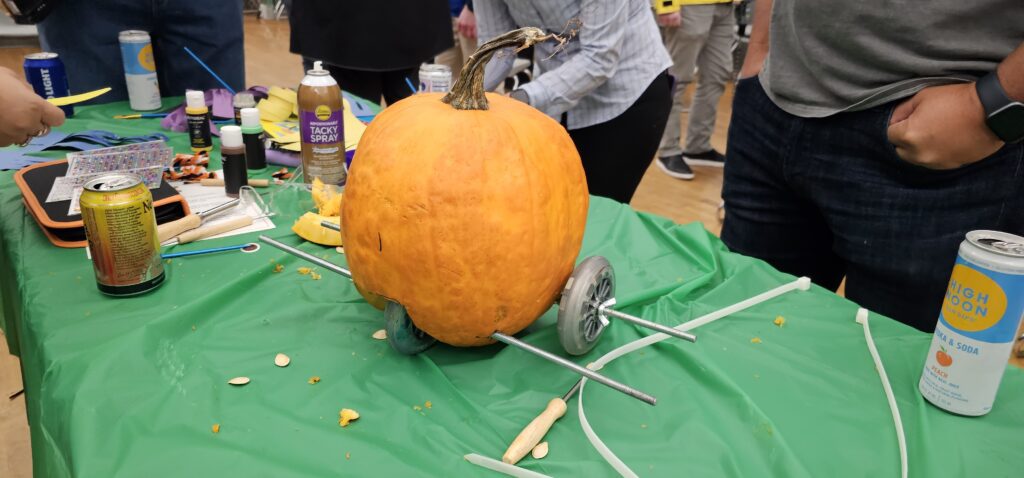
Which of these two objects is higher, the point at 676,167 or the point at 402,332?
the point at 402,332

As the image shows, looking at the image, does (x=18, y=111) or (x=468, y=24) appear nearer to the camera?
(x=18, y=111)

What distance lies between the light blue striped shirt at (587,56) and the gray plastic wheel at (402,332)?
0.86m

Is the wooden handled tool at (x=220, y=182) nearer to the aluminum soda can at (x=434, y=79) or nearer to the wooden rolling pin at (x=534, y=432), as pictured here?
the aluminum soda can at (x=434, y=79)

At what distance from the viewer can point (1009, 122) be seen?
2.74 feet

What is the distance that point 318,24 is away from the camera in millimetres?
2125

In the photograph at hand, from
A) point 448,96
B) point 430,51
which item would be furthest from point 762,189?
point 430,51

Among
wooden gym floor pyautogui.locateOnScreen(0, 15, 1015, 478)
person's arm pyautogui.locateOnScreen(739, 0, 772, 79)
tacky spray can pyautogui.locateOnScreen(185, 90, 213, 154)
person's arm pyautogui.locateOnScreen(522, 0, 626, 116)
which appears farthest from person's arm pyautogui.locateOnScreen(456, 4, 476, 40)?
person's arm pyautogui.locateOnScreen(739, 0, 772, 79)

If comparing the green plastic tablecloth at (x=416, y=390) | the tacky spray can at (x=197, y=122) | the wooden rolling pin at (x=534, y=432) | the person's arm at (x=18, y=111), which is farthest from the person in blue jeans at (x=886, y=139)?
the person's arm at (x=18, y=111)

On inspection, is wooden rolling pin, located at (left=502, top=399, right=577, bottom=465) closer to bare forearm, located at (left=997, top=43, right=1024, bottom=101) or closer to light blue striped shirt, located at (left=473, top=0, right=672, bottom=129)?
bare forearm, located at (left=997, top=43, right=1024, bottom=101)

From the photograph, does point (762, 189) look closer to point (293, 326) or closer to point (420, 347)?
point (420, 347)

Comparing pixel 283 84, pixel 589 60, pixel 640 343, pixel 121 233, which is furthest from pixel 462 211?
pixel 283 84

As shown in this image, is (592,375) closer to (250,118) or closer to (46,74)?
(250,118)

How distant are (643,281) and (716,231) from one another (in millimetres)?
1884

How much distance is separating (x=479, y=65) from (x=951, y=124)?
66 centimetres
